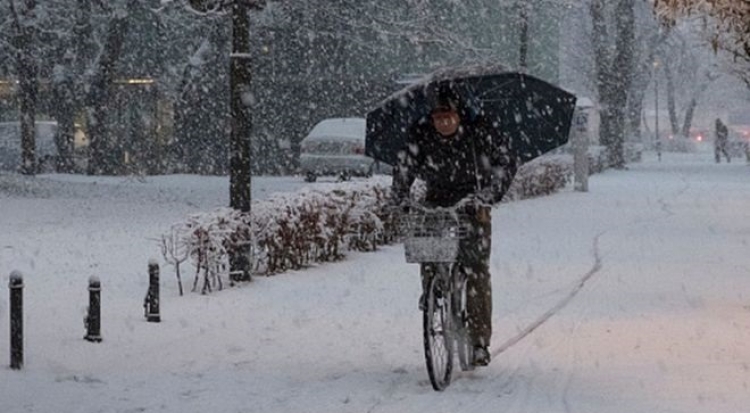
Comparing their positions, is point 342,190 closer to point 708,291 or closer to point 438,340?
point 708,291

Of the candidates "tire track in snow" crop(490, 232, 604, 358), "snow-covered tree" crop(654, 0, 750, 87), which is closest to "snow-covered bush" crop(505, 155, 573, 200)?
Result: "tire track in snow" crop(490, 232, 604, 358)

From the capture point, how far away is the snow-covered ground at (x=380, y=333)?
8.77 m

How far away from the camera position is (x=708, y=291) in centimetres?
1504

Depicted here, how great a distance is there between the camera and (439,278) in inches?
360

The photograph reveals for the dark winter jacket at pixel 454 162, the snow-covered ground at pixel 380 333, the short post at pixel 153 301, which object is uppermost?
the dark winter jacket at pixel 454 162

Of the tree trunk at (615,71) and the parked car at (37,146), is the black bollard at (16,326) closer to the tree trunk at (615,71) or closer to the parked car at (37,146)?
the parked car at (37,146)

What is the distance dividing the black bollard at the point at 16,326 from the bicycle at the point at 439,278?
2.82m

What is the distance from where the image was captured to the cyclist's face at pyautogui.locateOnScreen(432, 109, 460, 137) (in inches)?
371

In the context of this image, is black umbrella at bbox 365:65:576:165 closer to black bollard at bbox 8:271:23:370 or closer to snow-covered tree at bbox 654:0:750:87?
snow-covered tree at bbox 654:0:750:87

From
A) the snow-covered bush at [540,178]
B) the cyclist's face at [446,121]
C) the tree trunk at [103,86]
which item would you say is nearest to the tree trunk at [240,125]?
the cyclist's face at [446,121]

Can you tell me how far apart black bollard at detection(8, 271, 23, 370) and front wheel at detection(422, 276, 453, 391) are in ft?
9.52

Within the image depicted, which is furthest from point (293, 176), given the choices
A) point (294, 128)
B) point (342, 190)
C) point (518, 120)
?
point (518, 120)

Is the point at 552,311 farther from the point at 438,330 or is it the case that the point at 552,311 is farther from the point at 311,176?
the point at 311,176

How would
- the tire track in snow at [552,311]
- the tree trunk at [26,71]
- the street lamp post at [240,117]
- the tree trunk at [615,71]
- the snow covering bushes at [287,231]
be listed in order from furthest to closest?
the tree trunk at [615,71] → the tree trunk at [26,71] → the street lamp post at [240,117] → the snow covering bushes at [287,231] → the tire track in snow at [552,311]
